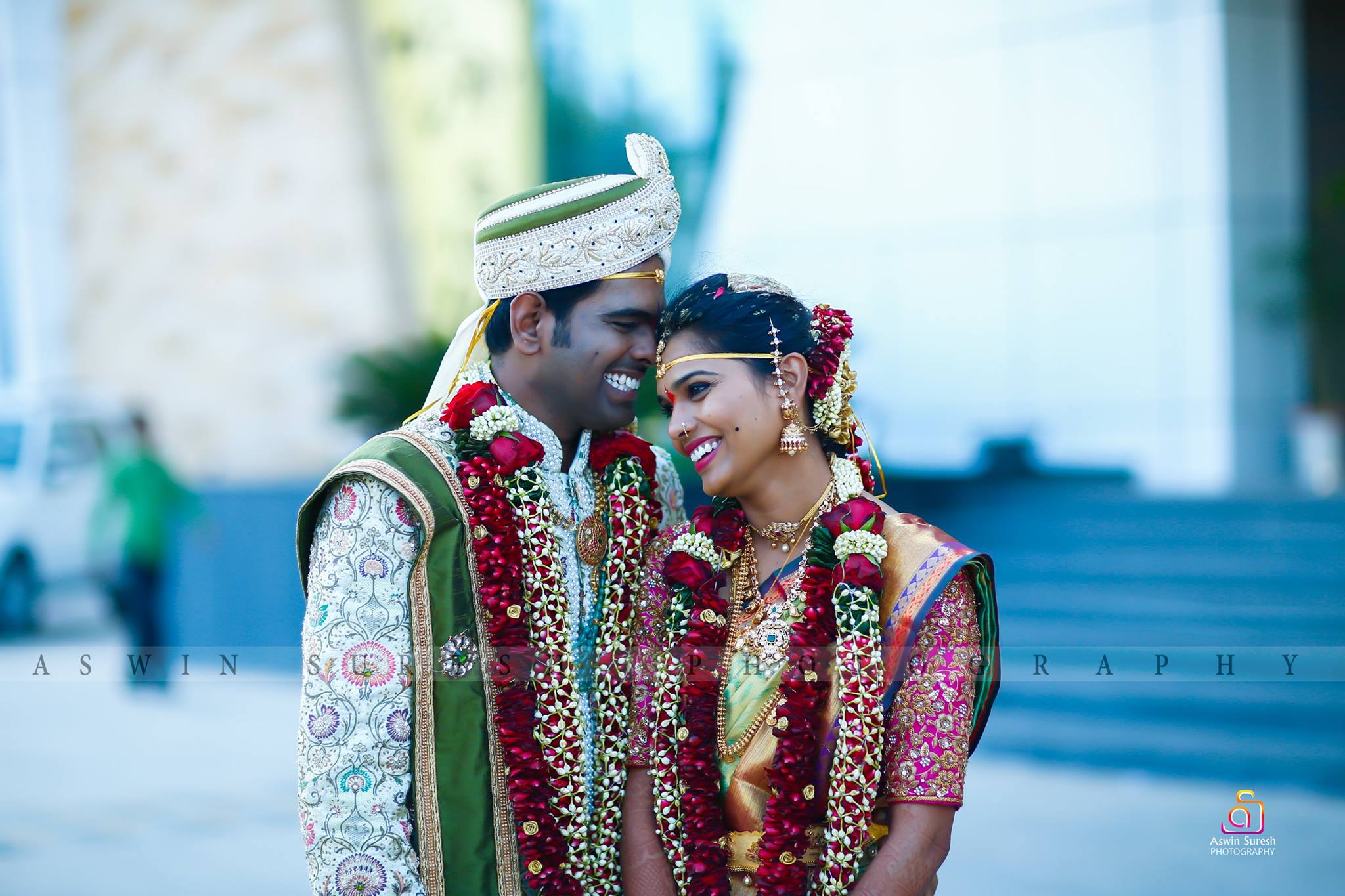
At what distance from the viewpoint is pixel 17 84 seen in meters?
18.2

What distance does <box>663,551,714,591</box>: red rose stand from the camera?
112 inches

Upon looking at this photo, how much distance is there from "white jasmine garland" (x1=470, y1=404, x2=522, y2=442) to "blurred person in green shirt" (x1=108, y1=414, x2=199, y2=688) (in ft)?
25.4

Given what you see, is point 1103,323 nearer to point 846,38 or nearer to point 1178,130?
point 1178,130

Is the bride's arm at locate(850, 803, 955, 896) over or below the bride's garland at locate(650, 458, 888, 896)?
below

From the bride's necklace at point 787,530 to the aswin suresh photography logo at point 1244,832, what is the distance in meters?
3.86

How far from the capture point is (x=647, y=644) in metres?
2.96

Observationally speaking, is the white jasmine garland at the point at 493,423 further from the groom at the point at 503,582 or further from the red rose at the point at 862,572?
the red rose at the point at 862,572

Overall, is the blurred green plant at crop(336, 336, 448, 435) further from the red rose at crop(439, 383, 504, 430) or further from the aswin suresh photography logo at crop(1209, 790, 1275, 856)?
the red rose at crop(439, 383, 504, 430)

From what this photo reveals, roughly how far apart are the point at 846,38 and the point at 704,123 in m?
1.71

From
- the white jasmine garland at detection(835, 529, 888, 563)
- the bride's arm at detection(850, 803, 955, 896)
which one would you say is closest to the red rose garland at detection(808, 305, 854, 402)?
the white jasmine garland at detection(835, 529, 888, 563)

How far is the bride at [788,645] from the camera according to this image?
261 centimetres

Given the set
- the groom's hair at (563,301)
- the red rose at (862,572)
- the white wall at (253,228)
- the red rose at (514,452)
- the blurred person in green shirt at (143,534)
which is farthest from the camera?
the white wall at (253,228)

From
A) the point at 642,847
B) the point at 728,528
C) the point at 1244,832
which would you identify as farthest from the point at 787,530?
the point at 1244,832

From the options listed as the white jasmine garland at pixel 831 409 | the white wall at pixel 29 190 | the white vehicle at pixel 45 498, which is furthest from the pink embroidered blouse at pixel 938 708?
the white wall at pixel 29 190
